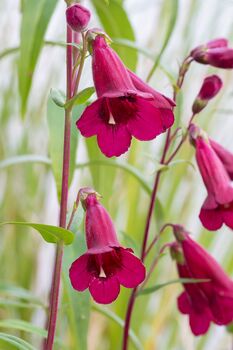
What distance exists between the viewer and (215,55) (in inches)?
30.0

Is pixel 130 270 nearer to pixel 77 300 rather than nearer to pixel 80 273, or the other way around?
pixel 80 273

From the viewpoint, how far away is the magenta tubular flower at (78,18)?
2.00 ft

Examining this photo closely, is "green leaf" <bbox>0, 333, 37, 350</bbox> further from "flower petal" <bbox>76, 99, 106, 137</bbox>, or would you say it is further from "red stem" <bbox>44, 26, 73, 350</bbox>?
"flower petal" <bbox>76, 99, 106, 137</bbox>

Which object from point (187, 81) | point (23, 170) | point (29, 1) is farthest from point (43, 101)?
point (29, 1)

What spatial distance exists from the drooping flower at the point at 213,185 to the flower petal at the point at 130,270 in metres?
0.12

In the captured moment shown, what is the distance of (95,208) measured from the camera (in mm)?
646

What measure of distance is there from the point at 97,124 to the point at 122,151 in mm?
44

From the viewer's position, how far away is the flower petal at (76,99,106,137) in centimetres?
60

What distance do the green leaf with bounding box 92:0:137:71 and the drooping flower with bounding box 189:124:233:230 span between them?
27 centimetres

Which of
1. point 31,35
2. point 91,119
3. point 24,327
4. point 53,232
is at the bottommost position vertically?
point 24,327

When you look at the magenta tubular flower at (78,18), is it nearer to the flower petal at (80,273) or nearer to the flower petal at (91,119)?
the flower petal at (91,119)

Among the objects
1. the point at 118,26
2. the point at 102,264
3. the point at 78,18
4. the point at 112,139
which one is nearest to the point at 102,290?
the point at 102,264

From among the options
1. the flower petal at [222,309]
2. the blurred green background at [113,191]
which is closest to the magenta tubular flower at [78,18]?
the flower petal at [222,309]

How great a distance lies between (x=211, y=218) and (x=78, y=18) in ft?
0.83
